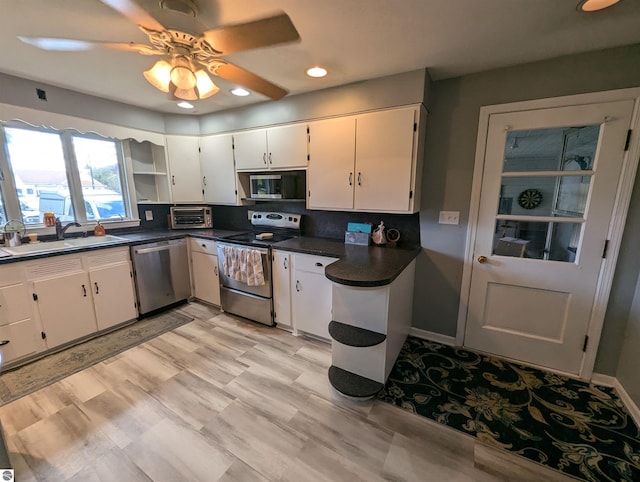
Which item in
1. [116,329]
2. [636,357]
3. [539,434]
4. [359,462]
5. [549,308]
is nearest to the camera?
[359,462]

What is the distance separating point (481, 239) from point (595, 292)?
835 millimetres

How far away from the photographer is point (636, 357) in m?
1.80

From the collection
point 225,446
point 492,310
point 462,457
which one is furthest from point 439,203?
point 225,446

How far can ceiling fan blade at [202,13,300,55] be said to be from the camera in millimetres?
1114

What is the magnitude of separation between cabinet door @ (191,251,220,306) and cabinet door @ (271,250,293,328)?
2.82 feet

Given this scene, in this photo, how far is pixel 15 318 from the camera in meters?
2.09

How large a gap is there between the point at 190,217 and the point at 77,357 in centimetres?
185

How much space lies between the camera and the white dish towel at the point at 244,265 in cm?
266

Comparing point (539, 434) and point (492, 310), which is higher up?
point (492, 310)

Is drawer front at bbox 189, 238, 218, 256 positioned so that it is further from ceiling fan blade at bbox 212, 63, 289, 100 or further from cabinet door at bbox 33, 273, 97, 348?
ceiling fan blade at bbox 212, 63, 289, 100

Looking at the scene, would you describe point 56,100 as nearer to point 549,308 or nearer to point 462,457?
point 462,457

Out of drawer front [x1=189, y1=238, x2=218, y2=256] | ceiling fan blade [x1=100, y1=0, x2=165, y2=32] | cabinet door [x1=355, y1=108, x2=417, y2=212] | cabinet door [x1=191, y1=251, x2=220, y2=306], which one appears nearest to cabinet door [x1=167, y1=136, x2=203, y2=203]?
drawer front [x1=189, y1=238, x2=218, y2=256]

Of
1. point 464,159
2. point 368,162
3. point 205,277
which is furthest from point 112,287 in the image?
point 464,159

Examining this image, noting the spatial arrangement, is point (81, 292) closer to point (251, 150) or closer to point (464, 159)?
point (251, 150)
